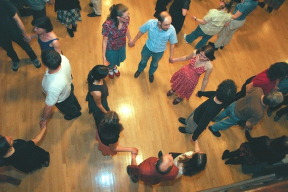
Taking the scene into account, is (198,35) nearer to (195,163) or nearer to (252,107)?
(252,107)

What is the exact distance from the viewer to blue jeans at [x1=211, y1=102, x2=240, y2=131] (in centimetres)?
343

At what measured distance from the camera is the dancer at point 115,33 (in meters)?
2.96

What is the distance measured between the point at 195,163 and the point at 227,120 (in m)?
1.45

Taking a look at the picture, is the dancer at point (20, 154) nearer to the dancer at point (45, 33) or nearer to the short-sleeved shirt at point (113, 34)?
the dancer at point (45, 33)

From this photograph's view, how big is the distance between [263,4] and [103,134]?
18.8 feet

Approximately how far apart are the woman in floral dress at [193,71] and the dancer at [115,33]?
847mm

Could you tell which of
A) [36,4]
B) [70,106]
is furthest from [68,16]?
[70,106]

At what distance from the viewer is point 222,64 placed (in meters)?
4.77

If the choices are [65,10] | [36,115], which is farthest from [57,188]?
[65,10]

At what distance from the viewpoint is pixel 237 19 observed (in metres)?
4.11

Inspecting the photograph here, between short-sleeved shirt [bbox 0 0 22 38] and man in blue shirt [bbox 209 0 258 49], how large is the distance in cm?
351

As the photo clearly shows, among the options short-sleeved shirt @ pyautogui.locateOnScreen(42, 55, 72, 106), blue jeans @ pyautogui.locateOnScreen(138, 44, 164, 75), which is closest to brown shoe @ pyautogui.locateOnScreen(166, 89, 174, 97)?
blue jeans @ pyautogui.locateOnScreen(138, 44, 164, 75)

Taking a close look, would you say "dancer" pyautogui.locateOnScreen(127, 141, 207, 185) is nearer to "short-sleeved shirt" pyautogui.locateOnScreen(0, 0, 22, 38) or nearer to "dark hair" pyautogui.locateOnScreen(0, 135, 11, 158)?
"dark hair" pyautogui.locateOnScreen(0, 135, 11, 158)

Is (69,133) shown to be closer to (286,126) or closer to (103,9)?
(103,9)
